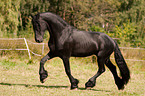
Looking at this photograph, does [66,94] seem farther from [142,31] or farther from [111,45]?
[142,31]

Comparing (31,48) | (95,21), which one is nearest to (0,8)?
(31,48)

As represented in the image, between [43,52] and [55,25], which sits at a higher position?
[55,25]

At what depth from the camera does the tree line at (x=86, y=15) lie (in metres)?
26.0

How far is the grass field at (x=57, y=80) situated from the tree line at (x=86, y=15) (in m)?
11.5

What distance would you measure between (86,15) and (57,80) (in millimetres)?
35439

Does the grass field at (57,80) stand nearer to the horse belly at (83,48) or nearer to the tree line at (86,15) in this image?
the horse belly at (83,48)

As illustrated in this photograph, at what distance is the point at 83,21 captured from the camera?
42219mm

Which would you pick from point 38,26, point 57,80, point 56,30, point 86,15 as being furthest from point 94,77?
point 86,15

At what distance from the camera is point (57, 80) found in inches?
388

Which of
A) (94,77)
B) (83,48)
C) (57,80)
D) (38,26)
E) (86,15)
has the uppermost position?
(38,26)

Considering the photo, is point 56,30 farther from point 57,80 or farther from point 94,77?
point 57,80

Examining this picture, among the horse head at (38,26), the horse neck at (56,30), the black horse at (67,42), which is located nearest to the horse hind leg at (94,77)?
the black horse at (67,42)

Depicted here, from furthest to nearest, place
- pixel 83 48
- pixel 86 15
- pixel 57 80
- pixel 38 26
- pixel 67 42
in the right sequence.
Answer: pixel 86 15 < pixel 57 80 < pixel 83 48 < pixel 67 42 < pixel 38 26

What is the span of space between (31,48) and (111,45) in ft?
31.5
